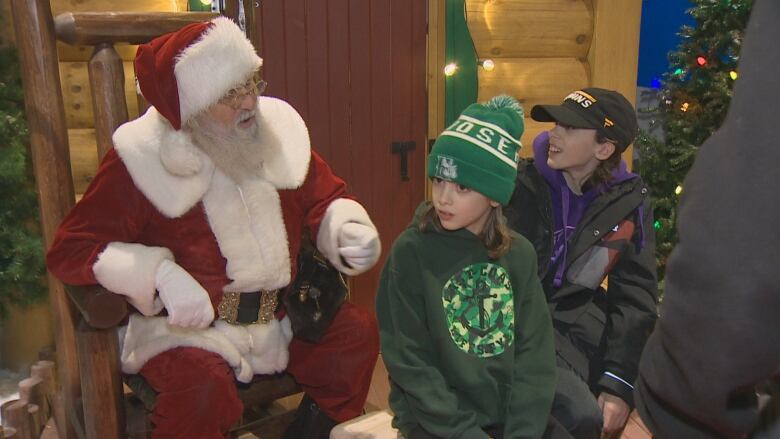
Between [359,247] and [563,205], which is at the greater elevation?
[563,205]

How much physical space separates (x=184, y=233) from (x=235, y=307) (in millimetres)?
245

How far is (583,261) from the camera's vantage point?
1950 millimetres

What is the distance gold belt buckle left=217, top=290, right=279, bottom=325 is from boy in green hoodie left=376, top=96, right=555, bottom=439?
497mm

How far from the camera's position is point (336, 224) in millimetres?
2045

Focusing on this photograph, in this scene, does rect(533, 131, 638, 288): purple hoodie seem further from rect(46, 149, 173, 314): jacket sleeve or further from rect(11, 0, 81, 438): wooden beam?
rect(11, 0, 81, 438): wooden beam

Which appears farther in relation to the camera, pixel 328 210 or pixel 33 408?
pixel 33 408

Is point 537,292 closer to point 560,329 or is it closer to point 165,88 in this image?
point 560,329

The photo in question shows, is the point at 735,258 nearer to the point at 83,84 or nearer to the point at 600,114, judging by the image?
the point at 600,114

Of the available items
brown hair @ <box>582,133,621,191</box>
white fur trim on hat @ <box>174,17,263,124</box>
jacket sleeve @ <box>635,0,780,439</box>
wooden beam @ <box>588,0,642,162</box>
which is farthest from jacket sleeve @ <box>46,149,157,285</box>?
wooden beam @ <box>588,0,642,162</box>

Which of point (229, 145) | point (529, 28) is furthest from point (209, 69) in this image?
point (529, 28)

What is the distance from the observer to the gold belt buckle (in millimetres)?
1961

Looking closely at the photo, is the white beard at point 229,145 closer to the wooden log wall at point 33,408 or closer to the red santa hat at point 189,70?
the red santa hat at point 189,70

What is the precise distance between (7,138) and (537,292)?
1.88 meters

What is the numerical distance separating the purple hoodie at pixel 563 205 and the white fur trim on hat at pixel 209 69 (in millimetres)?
872
